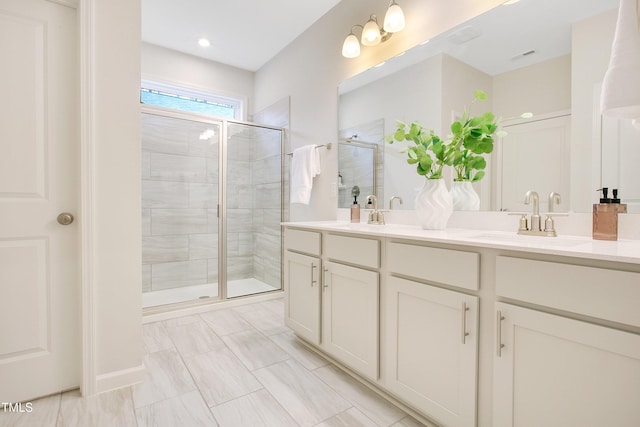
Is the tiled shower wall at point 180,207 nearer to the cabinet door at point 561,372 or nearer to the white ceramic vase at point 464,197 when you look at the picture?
the white ceramic vase at point 464,197

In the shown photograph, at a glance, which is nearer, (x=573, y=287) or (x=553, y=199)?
(x=573, y=287)

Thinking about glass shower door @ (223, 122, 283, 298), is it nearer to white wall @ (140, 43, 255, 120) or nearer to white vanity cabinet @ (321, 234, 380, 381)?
white wall @ (140, 43, 255, 120)

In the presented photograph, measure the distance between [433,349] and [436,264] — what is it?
1.13ft

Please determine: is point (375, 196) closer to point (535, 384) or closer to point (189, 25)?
point (535, 384)

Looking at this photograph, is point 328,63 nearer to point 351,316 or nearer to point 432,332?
point 351,316

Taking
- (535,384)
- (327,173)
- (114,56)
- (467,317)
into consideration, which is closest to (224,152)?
(327,173)

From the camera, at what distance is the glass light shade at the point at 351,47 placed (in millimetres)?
2256

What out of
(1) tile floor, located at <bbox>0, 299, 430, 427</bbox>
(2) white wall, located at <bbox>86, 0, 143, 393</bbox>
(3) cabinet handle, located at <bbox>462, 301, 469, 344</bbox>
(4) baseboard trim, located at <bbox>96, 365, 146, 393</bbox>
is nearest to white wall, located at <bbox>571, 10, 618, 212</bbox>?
(3) cabinet handle, located at <bbox>462, 301, 469, 344</bbox>

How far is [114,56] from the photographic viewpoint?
1.58 meters

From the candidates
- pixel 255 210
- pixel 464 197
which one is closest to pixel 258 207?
pixel 255 210

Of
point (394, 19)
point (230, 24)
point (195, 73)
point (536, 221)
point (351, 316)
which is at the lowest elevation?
point (351, 316)

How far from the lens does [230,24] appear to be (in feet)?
9.36

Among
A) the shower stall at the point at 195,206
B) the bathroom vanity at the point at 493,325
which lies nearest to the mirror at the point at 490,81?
the bathroom vanity at the point at 493,325

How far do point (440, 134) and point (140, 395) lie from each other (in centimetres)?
212
